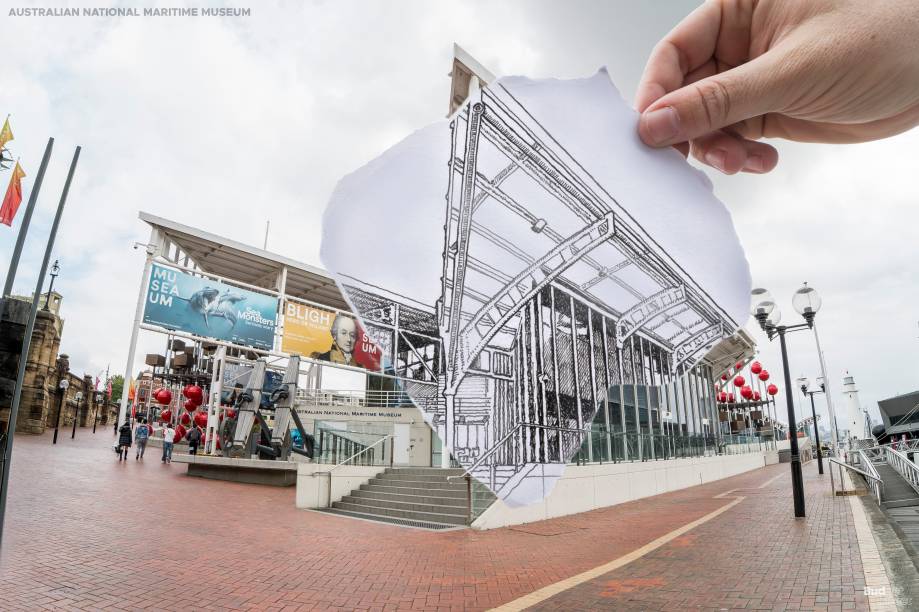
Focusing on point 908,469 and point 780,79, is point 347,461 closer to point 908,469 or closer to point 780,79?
point 908,469

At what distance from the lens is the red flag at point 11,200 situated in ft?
32.7

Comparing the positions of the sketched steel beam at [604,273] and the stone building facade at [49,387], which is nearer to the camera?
the sketched steel beam at [604,273]

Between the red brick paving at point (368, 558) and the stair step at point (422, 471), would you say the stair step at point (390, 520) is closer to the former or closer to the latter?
the red brick paving at point (368, 558)

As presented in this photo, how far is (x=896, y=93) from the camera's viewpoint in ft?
3.45

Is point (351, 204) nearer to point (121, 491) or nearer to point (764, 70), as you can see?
point (764, 70)

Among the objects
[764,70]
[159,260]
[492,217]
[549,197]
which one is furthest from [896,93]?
[159,260]

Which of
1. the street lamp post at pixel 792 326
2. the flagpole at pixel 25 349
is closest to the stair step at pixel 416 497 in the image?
the street lamp post at pixel 792 326

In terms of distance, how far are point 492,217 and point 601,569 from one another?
7.45 meters

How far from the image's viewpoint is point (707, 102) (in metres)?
1.07

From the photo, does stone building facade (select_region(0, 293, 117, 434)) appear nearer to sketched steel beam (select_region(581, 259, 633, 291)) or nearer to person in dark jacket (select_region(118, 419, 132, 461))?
person in dark jacket (select_region(118, 419, 132, 461))

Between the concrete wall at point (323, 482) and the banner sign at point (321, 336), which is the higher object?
the banner sign at point (321, 336)

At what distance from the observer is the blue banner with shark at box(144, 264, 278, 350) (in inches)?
907

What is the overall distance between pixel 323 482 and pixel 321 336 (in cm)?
1542

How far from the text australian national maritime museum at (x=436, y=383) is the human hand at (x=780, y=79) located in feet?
1.17
